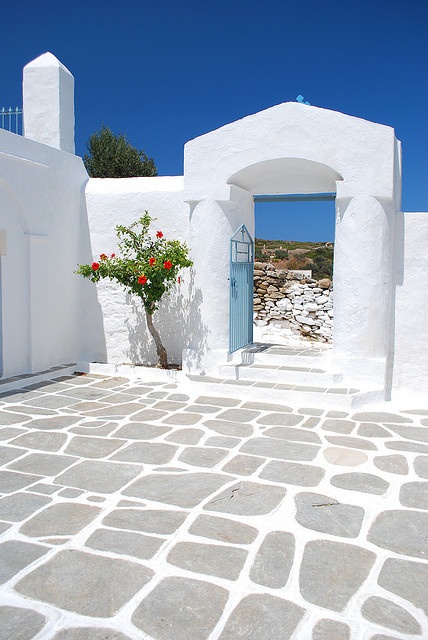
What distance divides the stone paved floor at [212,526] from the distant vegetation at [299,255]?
357 inches

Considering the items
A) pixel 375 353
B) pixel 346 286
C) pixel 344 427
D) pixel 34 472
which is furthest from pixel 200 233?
pixel 34 472

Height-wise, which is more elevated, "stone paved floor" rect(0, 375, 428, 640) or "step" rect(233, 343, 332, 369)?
"step" rect(233, 343, 332, 369)

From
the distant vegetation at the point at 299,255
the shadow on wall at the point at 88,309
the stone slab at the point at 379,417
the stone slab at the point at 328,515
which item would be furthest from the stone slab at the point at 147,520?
the distant vegetation at the point at 299,255

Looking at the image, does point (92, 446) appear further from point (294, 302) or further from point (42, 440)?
point (294, 302)

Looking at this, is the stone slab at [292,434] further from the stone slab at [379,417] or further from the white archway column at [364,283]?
the white archway column at [364,283]

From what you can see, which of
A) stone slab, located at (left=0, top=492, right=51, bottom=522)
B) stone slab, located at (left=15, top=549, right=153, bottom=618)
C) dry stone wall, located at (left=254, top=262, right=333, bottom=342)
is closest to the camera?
stone slab, located at (left=15, top=549, right=153, bottom=618)

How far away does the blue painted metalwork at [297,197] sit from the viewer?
8719 millimetres

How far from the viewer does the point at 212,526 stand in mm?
3803

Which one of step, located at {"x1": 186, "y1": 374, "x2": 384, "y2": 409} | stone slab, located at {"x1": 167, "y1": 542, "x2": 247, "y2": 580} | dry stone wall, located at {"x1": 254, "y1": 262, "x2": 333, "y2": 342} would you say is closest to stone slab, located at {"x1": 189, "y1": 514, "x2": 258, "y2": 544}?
stone slab, located at {"x1": 167, "y1": 542, "x2": 247, "y2": 580}

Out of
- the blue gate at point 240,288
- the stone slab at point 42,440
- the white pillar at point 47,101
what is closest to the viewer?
the stone slab at point 42,440

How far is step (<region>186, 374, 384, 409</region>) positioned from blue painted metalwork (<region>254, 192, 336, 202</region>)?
3.22 metres

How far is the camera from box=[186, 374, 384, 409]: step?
7051 millimetres

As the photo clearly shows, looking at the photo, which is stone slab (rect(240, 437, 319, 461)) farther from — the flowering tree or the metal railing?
the metal railing

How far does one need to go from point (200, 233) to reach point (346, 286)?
237cm
